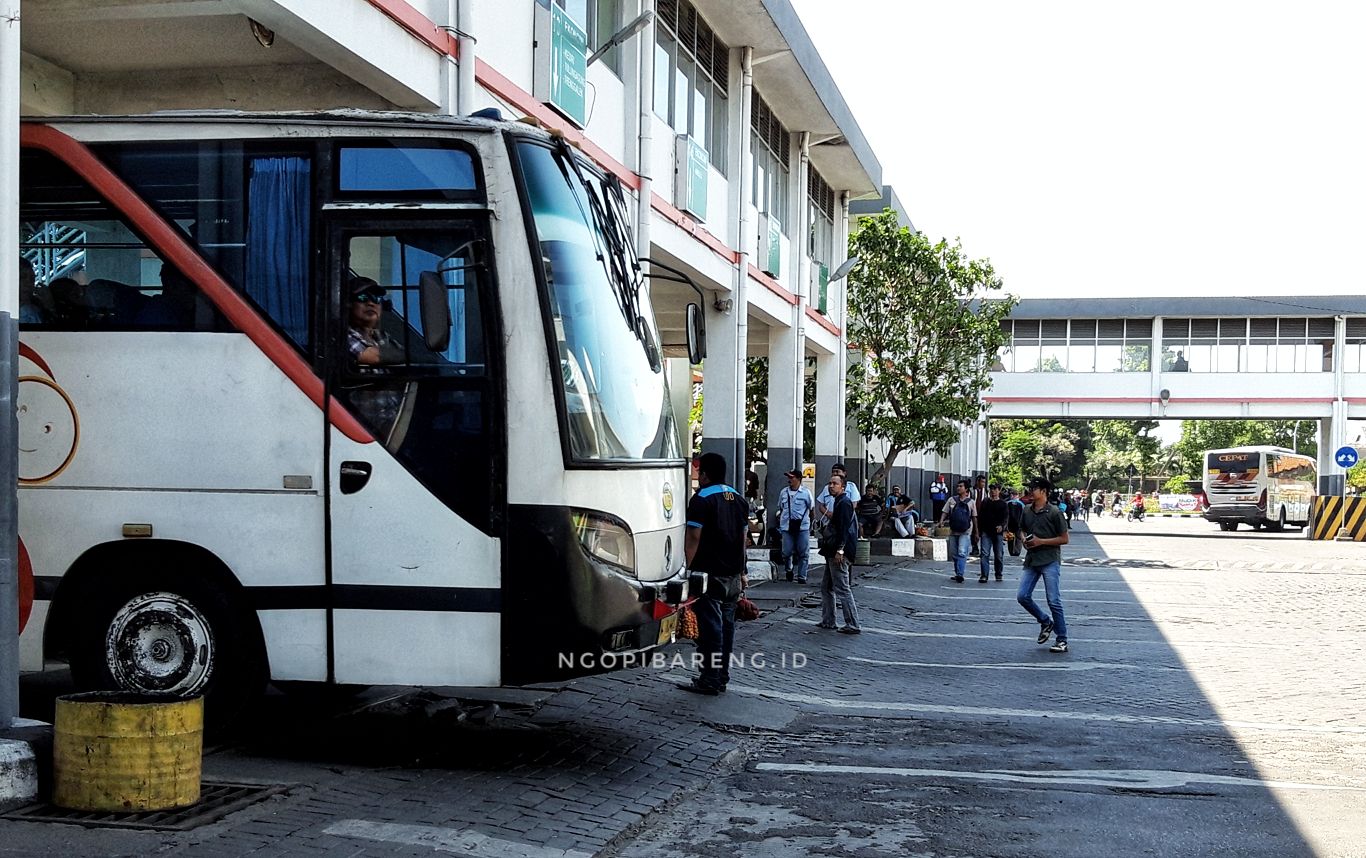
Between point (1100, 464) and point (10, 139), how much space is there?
12149 cm

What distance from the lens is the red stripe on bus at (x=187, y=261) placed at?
7.56 metres

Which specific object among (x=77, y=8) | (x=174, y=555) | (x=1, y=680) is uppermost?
(x=77, y=8)

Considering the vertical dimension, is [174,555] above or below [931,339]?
below

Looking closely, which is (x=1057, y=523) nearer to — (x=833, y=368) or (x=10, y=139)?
(x=10, y=139)

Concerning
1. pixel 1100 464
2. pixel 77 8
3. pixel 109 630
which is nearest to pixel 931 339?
pixel 77 8

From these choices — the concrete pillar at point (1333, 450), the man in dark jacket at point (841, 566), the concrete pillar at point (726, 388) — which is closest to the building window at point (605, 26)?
the concrete pillar at point (726, 388)

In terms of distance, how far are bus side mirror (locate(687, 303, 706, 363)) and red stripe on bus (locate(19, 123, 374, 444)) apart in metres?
2.49

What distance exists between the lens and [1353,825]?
683 cm

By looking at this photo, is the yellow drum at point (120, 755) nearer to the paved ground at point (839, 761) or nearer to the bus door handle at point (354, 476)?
the paved ground at point (839, 761)

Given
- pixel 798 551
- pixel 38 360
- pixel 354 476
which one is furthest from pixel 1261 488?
pixel 38 360

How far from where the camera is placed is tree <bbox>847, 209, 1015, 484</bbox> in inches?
1265

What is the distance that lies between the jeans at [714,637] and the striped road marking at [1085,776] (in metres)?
2.30

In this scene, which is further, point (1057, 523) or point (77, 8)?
point (1057, 523)

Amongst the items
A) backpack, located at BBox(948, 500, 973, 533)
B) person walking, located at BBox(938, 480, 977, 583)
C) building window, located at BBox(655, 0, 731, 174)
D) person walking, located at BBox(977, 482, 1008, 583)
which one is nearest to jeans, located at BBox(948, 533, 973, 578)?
person walking, located at BBox(938, 480, 977, 583)
